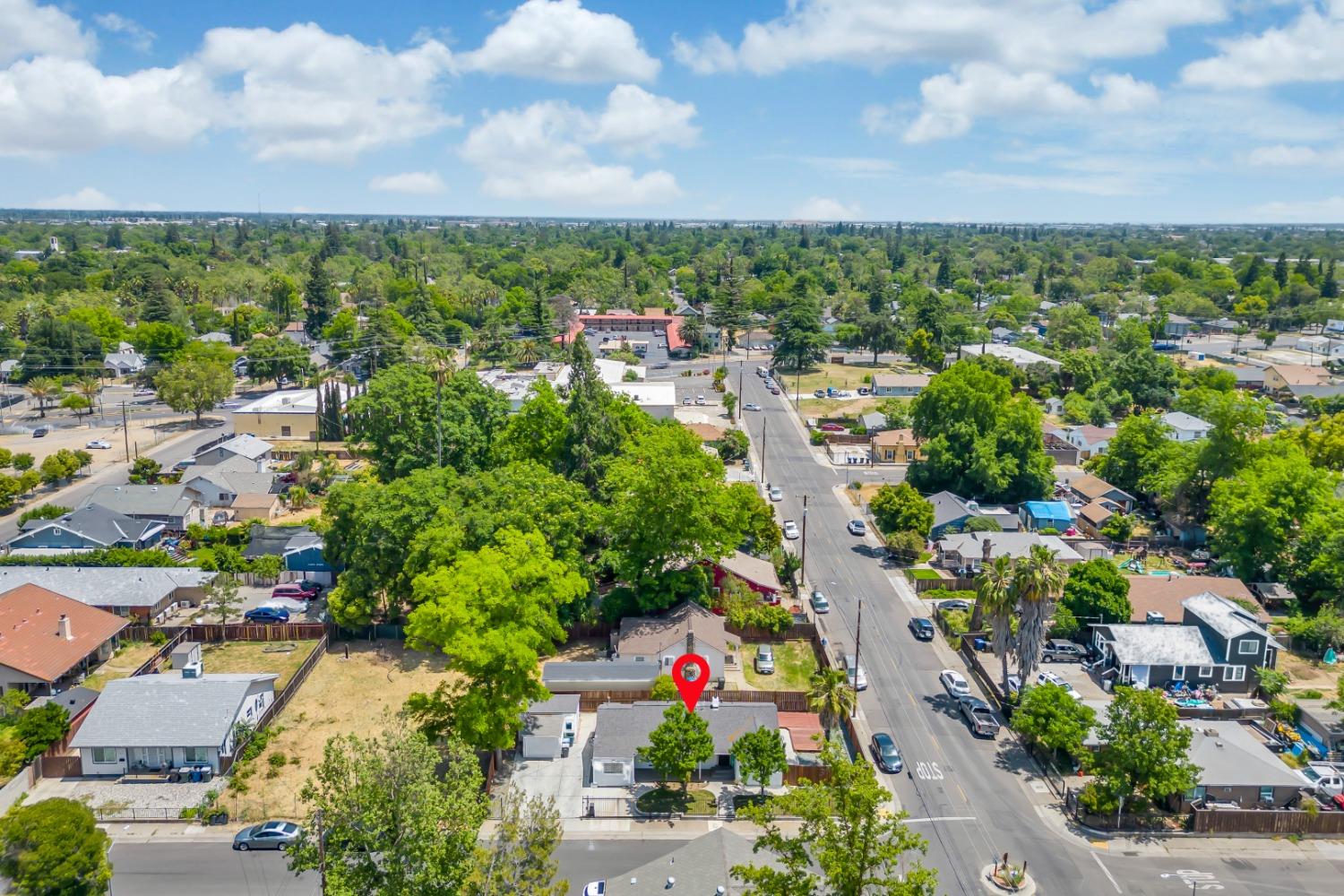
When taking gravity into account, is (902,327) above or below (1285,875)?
above

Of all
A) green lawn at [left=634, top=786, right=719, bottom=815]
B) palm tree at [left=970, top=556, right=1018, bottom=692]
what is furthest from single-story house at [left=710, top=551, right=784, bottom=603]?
green lawn at [left=634, top=786, right=719, bottom=815]

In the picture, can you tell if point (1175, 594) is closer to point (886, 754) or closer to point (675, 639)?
point (886, 754)

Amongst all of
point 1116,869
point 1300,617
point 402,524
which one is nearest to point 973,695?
point 1116,869

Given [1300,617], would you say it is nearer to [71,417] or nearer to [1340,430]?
[1340,430]

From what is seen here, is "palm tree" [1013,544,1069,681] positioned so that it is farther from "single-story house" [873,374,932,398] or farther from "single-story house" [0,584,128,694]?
"single-story house" [873,374,932,398]

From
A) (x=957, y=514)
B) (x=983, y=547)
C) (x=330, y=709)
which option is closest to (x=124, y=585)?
(x=330, y=709)
